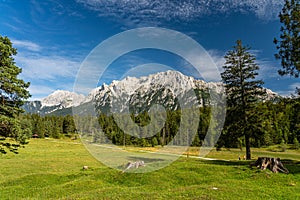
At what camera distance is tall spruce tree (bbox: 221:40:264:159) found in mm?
36125

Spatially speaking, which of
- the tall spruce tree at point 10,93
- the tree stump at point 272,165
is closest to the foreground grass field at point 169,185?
the tree stump at point 272,165

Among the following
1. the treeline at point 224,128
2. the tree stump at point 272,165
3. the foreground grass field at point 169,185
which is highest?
the treeline at point 224,128

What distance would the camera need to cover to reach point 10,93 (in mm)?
22172

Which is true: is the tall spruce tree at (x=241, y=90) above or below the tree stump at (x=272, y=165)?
above

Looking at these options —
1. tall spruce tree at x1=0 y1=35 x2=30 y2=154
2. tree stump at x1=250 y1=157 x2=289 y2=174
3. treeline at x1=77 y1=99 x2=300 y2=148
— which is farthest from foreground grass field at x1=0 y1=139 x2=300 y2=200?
treeline at x1=77 y1=99 x2=300 y2=148

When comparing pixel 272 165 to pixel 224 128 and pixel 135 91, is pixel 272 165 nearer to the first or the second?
pixel 224 128

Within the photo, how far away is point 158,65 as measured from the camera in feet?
77.9

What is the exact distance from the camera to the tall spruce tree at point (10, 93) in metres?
20.8

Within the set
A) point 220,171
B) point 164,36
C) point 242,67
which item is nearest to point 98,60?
point 164,36

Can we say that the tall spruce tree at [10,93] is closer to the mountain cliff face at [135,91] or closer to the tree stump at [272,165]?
the mountain cliff face at [135,91]

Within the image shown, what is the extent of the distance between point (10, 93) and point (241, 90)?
31044 millimetres

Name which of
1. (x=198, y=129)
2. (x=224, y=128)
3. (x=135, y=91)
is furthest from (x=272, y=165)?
(x=198, y=129)

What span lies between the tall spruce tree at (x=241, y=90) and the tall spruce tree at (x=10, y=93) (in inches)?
1119

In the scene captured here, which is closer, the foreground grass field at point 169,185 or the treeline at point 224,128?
the foreground grass field at point 169,185
